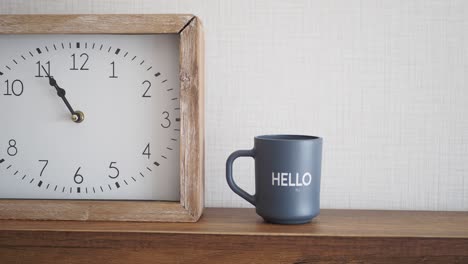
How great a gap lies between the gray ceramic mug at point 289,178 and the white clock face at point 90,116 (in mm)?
136

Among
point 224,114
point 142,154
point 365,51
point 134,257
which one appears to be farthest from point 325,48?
point 134,257

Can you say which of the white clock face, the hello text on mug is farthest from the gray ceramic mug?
the white clock face

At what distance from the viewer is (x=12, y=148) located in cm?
82

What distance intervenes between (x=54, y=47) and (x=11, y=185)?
8.6 inches

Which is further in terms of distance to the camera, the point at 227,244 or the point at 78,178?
the point at 78,178

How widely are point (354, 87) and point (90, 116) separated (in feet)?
1.40

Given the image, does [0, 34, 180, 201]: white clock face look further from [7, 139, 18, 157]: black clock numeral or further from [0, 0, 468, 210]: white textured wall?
[0, 0, 468, 210]: white textured wall

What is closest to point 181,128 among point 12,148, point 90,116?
point 90,116

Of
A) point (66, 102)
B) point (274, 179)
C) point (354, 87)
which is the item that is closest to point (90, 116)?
point (66, 102)

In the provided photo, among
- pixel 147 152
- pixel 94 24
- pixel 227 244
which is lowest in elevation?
pixel 227 244

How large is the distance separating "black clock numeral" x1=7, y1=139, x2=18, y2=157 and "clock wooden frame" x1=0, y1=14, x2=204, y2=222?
0.26 feet

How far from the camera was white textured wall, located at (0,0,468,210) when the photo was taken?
35.1 inches

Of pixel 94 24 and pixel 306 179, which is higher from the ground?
pixel 94 24

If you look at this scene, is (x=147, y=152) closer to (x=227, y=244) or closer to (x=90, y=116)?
(x=90, y=116)
